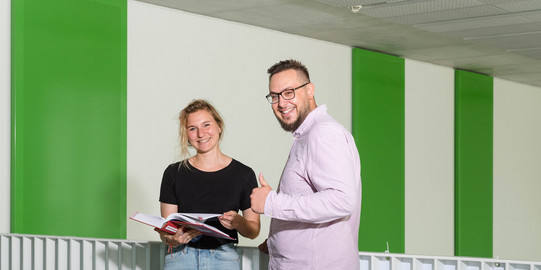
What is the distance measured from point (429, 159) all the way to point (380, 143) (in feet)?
4.38

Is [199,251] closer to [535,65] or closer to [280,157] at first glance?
[280,157]

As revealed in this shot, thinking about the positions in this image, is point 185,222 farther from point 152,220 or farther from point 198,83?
point 198,83

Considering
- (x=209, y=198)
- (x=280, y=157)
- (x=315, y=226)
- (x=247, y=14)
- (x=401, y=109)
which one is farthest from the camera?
(x=401, y=109)

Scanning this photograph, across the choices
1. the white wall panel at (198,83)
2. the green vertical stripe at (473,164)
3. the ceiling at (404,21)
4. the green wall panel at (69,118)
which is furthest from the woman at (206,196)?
the green vertical stripe at (473,164)

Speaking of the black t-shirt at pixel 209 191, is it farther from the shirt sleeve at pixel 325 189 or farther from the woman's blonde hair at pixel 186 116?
the shirt sleeve at pixel 325 189

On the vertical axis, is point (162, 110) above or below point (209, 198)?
above

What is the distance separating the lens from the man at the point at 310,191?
7.24 ft

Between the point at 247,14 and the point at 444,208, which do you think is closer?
the point at 247,14

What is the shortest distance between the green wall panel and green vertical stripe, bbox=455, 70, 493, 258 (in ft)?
21.3

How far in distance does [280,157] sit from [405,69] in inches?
120

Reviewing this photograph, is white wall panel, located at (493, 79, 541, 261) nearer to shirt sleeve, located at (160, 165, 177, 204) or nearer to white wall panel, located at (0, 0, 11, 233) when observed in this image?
white wall panel, located at (0, 0, 11, 233)

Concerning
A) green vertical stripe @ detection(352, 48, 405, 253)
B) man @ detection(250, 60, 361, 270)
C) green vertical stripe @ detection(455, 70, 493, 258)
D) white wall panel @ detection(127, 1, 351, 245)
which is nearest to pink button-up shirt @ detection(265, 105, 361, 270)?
man @ detection(250, 60, 361, 270)

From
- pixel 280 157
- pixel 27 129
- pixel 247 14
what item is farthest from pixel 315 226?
pixel 280 157

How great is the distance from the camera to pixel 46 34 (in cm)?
581
